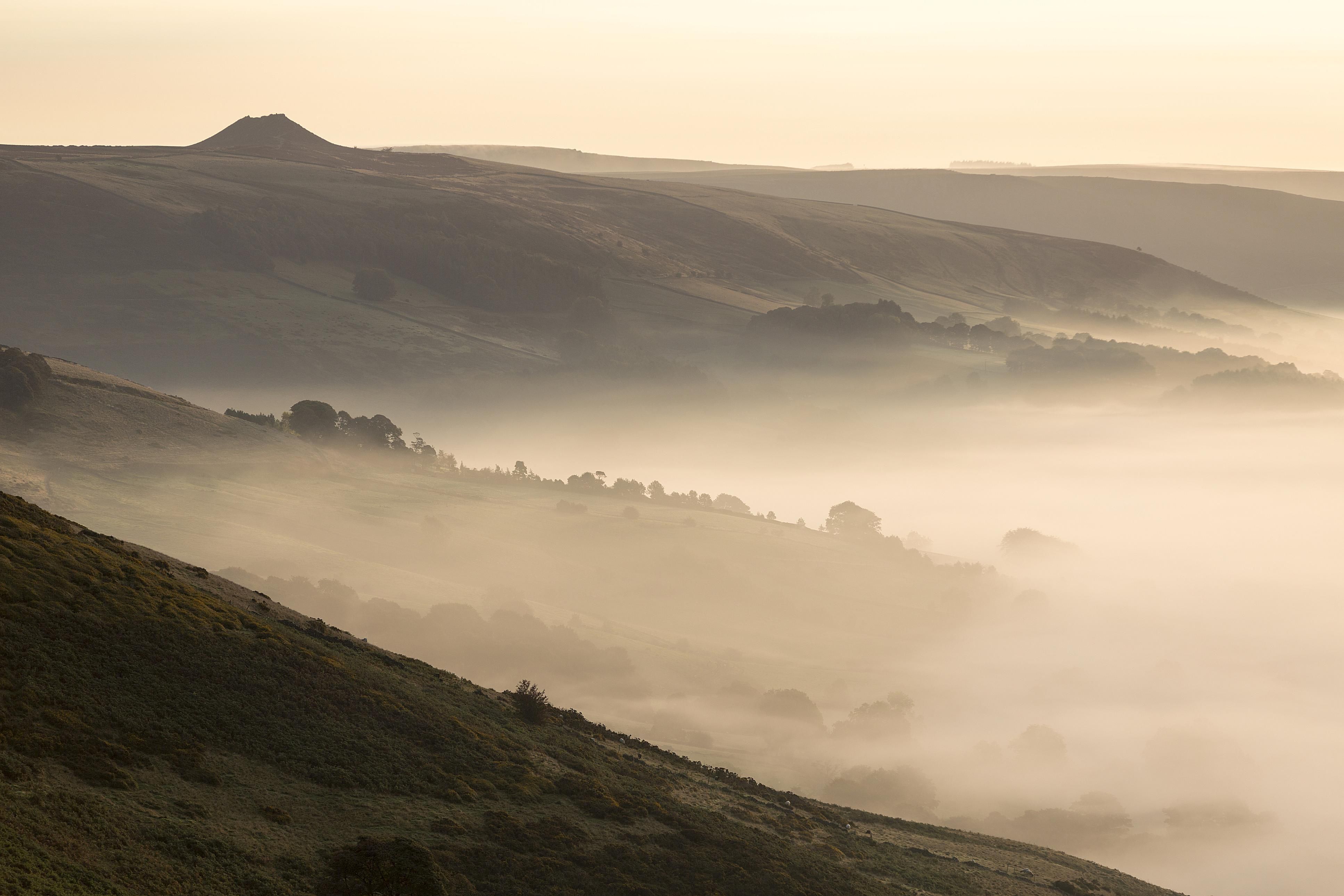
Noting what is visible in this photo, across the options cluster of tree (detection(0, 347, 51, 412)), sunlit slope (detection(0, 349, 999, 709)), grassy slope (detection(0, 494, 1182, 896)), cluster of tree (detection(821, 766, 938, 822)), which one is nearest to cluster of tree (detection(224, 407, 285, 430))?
sunlit slope (detection(0, 349, 999, 709))

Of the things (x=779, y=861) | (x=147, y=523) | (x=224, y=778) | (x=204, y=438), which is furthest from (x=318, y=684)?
(x=204, y=438)

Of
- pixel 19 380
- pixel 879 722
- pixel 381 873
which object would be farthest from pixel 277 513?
pixel 381 873

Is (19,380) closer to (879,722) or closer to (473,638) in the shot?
(473,638)

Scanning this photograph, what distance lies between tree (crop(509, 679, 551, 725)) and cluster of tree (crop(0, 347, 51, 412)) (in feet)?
348

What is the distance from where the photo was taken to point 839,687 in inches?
7470

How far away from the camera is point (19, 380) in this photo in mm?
137250

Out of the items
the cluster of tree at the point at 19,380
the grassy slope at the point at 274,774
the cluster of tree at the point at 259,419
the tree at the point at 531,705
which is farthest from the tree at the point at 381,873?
the cluster of tree at the point at 259,419

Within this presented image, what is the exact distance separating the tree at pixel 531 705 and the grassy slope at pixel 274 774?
46.6 inches

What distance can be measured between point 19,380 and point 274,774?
396ft

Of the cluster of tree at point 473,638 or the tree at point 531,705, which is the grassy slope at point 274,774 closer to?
the tree at point 531,705

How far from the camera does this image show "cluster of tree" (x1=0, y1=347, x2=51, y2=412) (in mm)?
136250

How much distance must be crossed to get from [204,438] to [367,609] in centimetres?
3670

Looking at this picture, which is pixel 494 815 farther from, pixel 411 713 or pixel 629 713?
pixel 629 713

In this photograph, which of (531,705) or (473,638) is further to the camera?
(473,638)
